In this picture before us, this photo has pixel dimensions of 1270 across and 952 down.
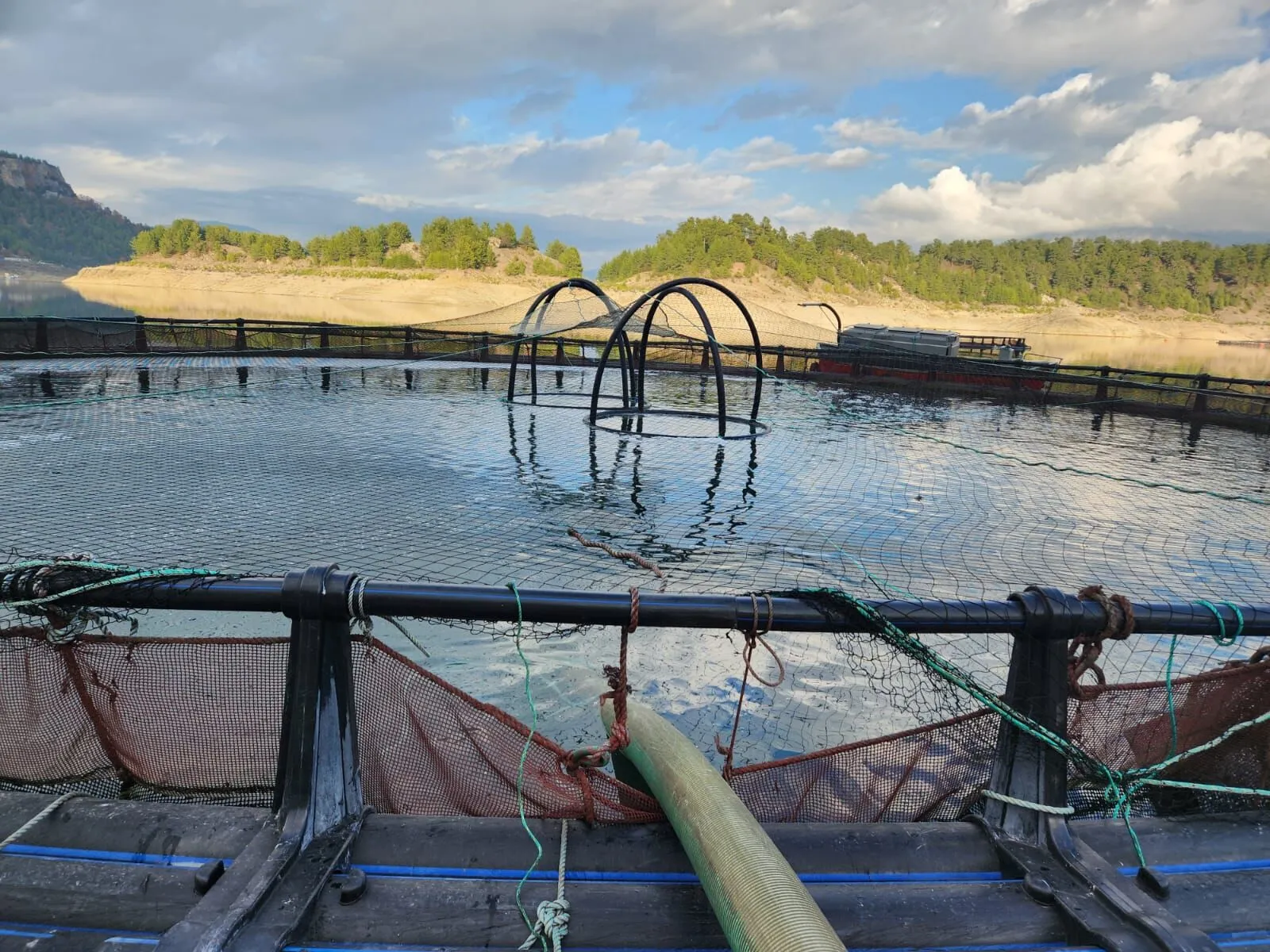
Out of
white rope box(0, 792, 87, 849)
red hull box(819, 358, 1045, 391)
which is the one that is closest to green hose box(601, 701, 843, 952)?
white rope box(0, 792, 87, 849)

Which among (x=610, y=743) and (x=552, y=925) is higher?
(x=610, y=743)

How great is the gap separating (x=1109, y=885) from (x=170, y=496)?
9.12 meters

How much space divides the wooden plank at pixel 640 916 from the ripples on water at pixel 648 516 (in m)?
0.74

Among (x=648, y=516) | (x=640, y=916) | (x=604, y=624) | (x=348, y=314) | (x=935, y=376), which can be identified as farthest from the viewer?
(x=348, y=314)

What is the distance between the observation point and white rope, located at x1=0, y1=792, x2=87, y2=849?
2.25 meters

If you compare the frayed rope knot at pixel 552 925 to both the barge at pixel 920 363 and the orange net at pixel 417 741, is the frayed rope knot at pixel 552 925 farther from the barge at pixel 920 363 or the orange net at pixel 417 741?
the barge at pixel 920 363

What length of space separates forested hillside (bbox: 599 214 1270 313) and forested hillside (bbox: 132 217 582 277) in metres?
22.6

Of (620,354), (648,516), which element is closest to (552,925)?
(648,516)

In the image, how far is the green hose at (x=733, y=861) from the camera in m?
1.73

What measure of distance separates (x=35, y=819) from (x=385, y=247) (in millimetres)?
169447

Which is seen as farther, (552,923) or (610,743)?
(610,743)

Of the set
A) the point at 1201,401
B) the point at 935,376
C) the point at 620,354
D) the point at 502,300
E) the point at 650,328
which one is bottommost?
the point at 1201,401

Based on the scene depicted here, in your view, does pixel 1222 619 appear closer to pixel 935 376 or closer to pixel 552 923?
pixel 552 923

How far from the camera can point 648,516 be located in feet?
29.6
